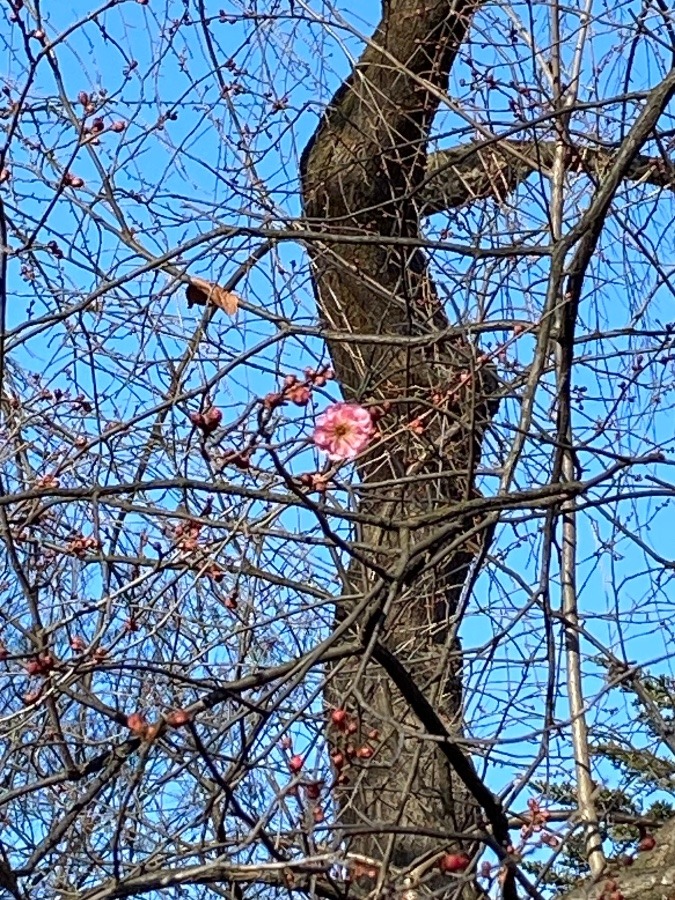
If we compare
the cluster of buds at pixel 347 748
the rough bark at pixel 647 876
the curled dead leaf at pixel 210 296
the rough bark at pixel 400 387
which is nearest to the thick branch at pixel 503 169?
the rough bark at pixel 400 387

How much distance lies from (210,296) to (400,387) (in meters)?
1.66

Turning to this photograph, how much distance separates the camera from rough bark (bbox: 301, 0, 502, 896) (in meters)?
2.72

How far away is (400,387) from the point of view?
3.59 metres

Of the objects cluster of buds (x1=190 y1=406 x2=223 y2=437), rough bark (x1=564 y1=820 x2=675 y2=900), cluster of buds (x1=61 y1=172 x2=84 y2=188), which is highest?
cluster of buds (x1=61 y1=172 x2=84 y2=188)

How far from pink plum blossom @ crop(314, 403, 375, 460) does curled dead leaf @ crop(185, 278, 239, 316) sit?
20 centimetres

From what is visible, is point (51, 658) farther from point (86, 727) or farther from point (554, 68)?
point (554, 68)

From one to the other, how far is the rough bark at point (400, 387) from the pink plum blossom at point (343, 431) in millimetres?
181

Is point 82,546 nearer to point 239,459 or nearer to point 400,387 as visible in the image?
point 239,459

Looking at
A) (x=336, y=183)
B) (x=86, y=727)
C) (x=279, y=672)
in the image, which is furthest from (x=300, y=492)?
(x=336, y=183)

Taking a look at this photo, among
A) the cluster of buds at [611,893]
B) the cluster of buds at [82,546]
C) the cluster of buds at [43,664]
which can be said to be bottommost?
the cluster of buds at [611,893]

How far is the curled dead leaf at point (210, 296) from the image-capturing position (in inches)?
76.3

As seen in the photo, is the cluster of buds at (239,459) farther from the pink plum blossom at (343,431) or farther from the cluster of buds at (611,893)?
the cluster of buds at (611,893)

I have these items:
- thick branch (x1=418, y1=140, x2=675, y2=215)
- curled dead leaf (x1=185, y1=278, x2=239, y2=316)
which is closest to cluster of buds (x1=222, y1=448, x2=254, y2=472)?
curled dead leaf (x1=185, y1=278, x2=239, y2=316)

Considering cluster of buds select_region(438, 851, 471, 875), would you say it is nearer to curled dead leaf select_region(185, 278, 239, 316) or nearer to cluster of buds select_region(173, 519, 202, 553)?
cluster of buds select_region(173, 519, 202, 553)
